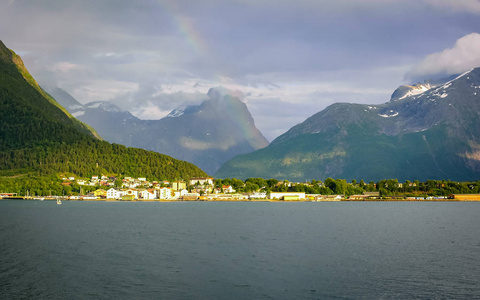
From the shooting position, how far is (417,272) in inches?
1880

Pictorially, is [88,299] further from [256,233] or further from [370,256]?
[256,233]

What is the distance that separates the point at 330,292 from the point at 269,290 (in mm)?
4698

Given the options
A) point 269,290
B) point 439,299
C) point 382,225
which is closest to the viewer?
point 439,299

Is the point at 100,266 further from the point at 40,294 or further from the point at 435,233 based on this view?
the point at 435,233

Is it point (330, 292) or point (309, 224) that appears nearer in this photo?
point (330, 292)

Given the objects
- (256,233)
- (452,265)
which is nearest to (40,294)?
(452,265)

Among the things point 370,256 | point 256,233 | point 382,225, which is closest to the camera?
point 370,256

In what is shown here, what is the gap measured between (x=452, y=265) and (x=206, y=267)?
78.9 ft

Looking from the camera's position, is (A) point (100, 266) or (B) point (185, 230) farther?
(B) point (185, 230)

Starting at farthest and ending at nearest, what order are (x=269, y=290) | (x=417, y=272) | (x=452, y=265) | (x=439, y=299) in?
(x=452, y=265) < (x=417, y=272) < (x=269, y=290) < (x=439, y=299)

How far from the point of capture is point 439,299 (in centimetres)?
3788

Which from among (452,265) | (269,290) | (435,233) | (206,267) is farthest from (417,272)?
(435,233)

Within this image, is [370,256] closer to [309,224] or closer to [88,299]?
[88,299]

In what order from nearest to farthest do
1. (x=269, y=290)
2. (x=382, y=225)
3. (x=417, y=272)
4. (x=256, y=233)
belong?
(x=269, y=290)
(x=417, y=272)
(x=256, y=233)
(x=382, y=225)
